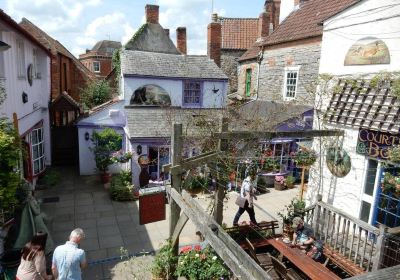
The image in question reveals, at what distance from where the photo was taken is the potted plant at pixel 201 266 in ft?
21.3

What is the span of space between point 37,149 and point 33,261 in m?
9.39

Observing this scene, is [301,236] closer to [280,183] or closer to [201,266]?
[201,266]

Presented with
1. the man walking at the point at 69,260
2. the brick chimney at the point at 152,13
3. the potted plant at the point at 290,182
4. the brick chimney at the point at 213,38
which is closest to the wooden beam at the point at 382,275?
the man walking at the point at 69,260

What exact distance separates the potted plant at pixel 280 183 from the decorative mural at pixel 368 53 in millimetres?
6897

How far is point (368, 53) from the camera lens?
7.79m

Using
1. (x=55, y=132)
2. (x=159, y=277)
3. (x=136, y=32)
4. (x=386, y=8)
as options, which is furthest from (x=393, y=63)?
(x=55, y=132)

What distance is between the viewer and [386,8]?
736 cm

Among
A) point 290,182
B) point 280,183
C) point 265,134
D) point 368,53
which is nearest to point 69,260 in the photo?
point 265,134

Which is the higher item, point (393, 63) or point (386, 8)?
point (386, 8)

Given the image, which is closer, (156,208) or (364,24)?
(156,208)

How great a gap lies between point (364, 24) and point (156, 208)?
669 centimetres

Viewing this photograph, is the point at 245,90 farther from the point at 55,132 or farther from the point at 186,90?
the point at 55,132

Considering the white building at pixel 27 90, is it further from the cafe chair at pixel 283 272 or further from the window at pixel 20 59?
the cafe chair at pixel 283 272

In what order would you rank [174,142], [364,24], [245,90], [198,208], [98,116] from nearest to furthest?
1. [198,208]
2. [174,142]
3. [364,24]
4. [98,116]
5. [245,90]
